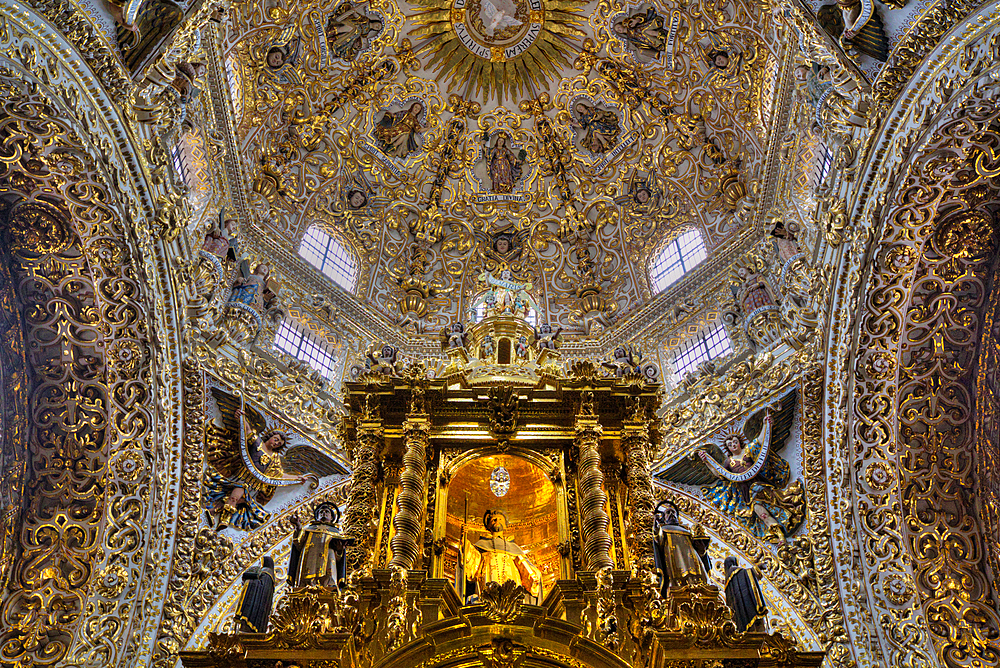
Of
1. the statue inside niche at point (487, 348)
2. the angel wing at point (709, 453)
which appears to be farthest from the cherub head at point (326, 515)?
the angel wing at point (709, 453)

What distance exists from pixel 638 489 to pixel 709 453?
183 inches

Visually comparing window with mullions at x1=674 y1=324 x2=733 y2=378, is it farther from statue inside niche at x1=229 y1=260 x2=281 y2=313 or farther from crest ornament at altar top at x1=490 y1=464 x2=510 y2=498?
statue inside niche at x1=229 y1=260 x2=281 y2=313

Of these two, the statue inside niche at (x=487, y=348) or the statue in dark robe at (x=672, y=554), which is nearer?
the statue in dark robe at (x=672, y=554)

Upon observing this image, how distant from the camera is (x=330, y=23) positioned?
21781mm

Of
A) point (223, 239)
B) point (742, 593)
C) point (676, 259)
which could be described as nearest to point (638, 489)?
point (742, 593)

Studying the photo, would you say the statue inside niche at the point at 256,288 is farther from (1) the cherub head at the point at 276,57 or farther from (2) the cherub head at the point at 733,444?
(2) the cherub head at the point at 733,444

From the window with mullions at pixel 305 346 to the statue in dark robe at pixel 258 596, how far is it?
253 inches

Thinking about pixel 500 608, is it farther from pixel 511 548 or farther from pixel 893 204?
pixel 893 204

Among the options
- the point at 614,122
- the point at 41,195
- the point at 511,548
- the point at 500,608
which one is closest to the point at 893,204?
the point at 511,548

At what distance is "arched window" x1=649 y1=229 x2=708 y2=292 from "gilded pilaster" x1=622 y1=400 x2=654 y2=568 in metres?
9.46

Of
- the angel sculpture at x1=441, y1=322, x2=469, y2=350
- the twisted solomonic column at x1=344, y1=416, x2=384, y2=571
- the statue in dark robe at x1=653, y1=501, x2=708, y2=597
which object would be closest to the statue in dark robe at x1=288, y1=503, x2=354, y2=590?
the twisted solomonic column at x1=344, y1=416, x2=384, y2=571

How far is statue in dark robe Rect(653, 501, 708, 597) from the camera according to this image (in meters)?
11.4

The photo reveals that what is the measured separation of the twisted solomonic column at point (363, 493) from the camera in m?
11.2

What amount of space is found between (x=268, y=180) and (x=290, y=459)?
843cm
